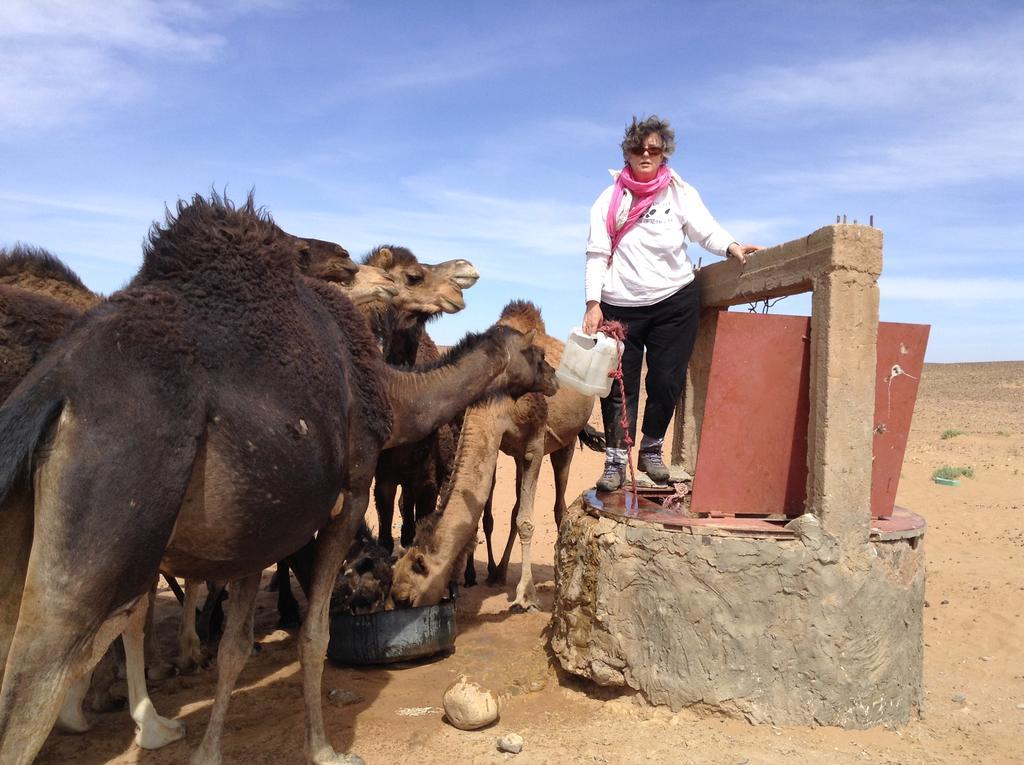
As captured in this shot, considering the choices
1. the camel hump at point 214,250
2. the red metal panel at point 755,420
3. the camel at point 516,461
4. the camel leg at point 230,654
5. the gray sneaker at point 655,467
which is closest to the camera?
the camel hump at point 214,250

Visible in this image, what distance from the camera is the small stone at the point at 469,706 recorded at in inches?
178

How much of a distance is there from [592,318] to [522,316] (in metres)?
3.57

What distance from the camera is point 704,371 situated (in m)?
6.62

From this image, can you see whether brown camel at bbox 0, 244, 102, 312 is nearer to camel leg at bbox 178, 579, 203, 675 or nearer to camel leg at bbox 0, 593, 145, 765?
camel leg at bbox 178, 579, 203, 675

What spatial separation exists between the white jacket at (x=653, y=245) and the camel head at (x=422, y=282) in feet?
5.33

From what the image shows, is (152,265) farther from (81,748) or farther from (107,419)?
(81,748)

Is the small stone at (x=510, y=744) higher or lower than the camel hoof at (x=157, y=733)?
higher

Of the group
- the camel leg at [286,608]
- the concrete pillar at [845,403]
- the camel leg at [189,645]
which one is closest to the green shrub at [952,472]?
the concrete pillar at [845,403]

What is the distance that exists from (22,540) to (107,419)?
1.77 ft

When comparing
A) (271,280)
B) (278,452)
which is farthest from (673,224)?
(278,452)

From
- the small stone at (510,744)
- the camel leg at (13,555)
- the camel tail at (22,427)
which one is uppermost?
the camel tail at (22,427)

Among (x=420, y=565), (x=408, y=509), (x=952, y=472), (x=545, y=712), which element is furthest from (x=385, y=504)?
(x=952, y=472)

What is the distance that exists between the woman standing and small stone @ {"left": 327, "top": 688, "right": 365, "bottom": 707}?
2044mm

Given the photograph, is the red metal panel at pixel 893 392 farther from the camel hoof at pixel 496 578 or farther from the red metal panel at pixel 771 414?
the camel hoof at pixel 496 578
